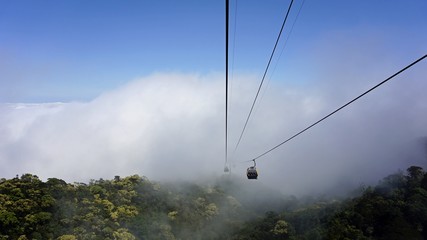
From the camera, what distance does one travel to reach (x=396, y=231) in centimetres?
5047

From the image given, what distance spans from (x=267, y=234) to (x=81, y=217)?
31.2 m

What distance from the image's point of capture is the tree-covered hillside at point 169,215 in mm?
51312

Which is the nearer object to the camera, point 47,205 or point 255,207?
point 47,205

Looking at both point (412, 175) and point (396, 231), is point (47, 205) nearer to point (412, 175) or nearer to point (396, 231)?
point (396, 231)

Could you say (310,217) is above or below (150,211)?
below

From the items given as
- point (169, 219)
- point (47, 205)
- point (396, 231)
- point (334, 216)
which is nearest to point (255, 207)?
point (169, 219)

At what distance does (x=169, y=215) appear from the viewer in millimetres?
68750

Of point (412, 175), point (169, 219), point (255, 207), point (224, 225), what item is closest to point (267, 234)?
point (224, 225)

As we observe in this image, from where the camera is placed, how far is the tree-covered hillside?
2020 inches

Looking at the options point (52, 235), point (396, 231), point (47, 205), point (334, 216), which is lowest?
point (396, 231)

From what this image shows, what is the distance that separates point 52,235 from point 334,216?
4539cm

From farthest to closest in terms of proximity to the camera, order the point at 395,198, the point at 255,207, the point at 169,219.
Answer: the point at 255,207, the point at 169,219, the point at 395,198

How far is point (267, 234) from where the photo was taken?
55.8 m

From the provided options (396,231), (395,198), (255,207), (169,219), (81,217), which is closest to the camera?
(396,231)
